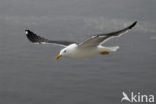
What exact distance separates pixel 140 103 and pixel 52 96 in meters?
50.4

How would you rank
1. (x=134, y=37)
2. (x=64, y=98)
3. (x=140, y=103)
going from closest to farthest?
(x=64, y=98) → (x=134, y=37) → (x=140, y=103)

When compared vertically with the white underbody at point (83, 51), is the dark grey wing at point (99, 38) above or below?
above

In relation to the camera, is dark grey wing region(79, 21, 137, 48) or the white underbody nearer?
dark grey wing region(79, 21, 137, 48)

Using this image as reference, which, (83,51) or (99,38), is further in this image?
(83,51)

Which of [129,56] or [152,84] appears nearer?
[152,84]

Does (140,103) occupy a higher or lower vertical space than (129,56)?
lower

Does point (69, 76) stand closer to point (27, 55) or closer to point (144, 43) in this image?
point (27, 55)

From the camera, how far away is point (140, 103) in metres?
143

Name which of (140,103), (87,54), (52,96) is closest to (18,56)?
(52,96)

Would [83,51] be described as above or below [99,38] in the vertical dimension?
below

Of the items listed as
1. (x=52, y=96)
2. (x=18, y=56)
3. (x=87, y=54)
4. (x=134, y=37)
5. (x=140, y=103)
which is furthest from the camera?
(x=140, y=103)

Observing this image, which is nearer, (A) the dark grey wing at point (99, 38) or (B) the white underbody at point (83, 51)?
(A) the dark grey wing at point (99, 38)

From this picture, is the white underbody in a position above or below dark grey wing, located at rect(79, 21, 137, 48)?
below

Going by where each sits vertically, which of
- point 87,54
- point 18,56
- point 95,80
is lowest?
point 87,54
